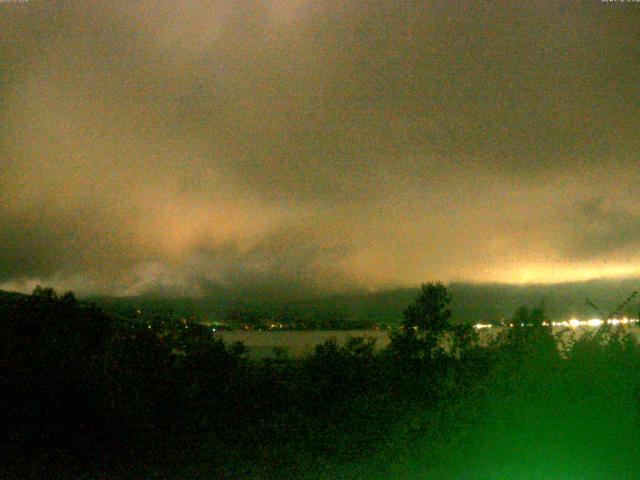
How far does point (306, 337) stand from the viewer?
41.9ft

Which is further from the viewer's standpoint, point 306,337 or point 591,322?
point 306,337

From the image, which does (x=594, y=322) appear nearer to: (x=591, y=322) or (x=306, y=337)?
(x=591, y=322)

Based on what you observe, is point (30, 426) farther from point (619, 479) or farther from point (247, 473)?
point (619, 479)

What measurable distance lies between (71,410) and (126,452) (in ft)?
3.39

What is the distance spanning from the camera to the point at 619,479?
8.09m

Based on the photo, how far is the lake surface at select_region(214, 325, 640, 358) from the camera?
34.2 feet

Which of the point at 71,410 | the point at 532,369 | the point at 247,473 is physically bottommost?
the point at 247,473

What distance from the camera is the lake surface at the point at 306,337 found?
34.2 feet

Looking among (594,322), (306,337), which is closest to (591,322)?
(594,322)

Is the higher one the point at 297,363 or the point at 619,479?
the point at 297,363

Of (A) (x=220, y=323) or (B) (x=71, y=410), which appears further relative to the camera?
(A) (x=220, y=323)

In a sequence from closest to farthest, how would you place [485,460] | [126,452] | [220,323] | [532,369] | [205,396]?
[485,460] < [532,369] < [126,452] < [205,396] < [220,323]

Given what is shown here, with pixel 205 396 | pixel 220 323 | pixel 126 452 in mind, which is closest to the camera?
pixel 126 452

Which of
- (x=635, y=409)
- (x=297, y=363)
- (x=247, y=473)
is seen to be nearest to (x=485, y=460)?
(x=635, y=409)
